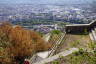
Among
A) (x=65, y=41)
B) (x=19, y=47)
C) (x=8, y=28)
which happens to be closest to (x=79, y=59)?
(x=65, y=41)

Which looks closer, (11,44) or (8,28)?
(11,44)

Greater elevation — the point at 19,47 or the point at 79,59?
the point at 79,59

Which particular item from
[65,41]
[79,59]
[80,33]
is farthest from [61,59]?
[80,33]

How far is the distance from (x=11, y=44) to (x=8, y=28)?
4.77 feet

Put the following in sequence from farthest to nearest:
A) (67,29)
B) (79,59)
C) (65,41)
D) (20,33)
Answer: (67,29) → (20,33) → (65,41) → (79,59)

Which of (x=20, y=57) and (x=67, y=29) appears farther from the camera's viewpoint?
(x=67, y=29)

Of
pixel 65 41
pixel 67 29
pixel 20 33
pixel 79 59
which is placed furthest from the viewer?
pixel 67 29

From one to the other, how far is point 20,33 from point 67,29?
2378 mm

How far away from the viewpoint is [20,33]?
11.2 metres

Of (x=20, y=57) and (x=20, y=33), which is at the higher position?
(x=20, y=33)

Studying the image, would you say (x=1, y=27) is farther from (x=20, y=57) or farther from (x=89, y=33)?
(x=89, y=33)

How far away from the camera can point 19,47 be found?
10578 mm

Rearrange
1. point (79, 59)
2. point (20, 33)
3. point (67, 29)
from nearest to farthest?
→ point (79, 59), point (20, 33), point (67, 29)

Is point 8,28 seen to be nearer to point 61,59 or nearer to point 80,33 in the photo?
point 80,33
